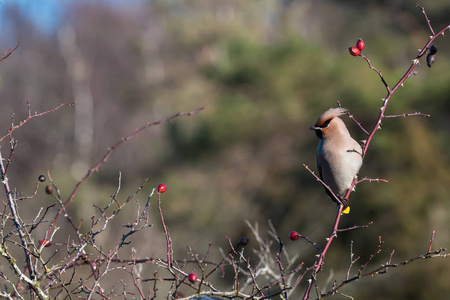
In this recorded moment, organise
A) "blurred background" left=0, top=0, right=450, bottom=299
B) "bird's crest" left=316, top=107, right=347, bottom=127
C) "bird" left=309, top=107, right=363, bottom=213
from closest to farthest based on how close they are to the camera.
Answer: "bird's crest" left=316, top=107, right=347, bottom=127 < "bird" left=309, top=107, right=363, bottom=213 < "blurred background" left=0, top=0, right=450, bottom=299

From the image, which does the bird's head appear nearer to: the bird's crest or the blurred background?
the bird's crest

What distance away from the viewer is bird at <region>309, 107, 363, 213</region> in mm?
3086

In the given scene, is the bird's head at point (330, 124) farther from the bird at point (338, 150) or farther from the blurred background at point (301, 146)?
the blurred background at point (301, 146)

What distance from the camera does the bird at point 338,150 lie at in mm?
3086

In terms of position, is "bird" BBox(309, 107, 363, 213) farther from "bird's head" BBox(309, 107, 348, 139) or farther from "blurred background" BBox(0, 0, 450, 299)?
"blurred background" BBox(0, 0, 450, 299)

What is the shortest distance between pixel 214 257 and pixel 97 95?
17408 millimetres

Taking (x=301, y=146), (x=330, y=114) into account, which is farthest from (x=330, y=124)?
(x=301, y=146)

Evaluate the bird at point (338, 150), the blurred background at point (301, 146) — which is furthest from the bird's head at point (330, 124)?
the blurred background at point (301, 146)

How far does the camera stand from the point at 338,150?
10.3ft

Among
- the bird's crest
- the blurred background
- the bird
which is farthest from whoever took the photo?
the blurred background

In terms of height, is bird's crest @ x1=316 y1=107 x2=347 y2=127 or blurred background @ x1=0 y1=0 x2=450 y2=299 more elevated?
blurred background @ x1=0 y1=0 x2=450 y2=299

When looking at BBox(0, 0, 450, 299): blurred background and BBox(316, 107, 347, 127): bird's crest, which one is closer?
BBox(316, 107, 347, 127): bird's crest

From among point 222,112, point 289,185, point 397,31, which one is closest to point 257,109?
point 222,112

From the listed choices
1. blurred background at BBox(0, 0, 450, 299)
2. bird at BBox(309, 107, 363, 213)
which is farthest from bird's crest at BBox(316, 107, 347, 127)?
blurred background at BBox(0, 0, 450, 299)
